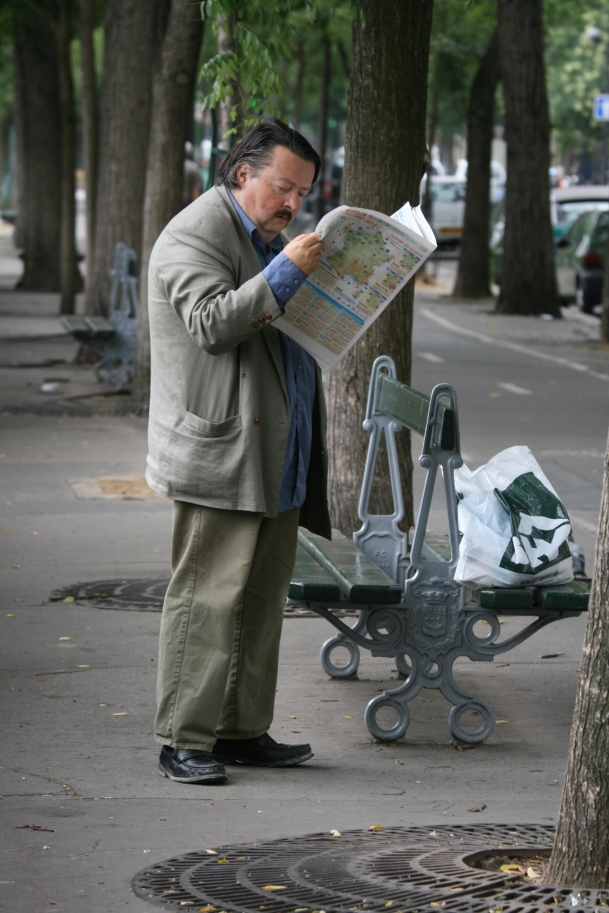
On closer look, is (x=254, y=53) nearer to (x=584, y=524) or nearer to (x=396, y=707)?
(x=584, y=524)

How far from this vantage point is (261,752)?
15.1ft

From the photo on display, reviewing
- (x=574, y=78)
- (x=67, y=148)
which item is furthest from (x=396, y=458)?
(x=574, y=78)

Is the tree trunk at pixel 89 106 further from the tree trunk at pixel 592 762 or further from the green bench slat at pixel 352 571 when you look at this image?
the tree trunk at pixel 592 762

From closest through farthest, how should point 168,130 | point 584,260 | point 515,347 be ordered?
point 168,130
point 515,347
point 584,260

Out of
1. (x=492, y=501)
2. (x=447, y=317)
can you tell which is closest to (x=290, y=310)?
(x=492, y=501)

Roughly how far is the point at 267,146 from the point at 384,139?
258 centimetres

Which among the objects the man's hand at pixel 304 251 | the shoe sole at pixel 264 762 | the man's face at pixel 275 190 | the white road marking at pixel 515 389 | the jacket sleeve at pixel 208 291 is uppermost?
the man's face at pixel 275 190

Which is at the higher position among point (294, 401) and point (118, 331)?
point (294, 401)

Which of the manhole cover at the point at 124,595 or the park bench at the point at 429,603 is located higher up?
the park bench at the point at 429,603

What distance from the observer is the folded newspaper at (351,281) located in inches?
166

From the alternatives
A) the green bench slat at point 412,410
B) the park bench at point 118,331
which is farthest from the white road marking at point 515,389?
the green bench slat at point 412,410

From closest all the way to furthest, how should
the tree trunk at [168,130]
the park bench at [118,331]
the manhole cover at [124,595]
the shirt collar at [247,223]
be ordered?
the shirt collar at [247,223]
the manhole cover at [124,595]
the tree trunk at [168,130]
the park bench at [118,331]

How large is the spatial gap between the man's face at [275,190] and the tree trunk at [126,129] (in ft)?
35.9

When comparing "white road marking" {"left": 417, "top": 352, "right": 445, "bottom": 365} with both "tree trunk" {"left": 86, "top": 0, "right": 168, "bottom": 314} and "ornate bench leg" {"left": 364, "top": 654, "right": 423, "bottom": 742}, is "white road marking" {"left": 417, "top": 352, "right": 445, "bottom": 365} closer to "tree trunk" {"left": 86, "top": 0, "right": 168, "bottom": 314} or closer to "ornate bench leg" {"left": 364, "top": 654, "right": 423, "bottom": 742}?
"tree trunk" {"left": 86, "top": 0, "right": 168, "bottom": 314}
